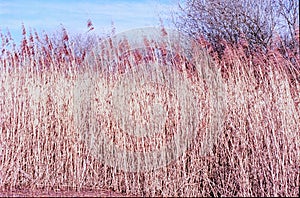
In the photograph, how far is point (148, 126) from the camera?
3.65 metres

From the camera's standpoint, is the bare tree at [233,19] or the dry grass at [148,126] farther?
the bare tree at [233,19]

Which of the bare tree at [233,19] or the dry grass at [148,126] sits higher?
the bare tree at [233,19]

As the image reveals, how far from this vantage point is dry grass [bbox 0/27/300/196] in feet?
11.2

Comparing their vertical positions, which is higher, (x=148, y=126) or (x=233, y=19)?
(x=233, y=19)

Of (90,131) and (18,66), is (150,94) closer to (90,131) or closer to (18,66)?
(90,131)

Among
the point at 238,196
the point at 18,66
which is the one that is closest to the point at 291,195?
the point at 238,196

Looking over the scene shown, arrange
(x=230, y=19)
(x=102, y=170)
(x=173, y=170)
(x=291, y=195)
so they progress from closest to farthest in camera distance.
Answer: (x=291, y=195), (x=173, y=170), (x=102, y=170), (x=230, y=19)

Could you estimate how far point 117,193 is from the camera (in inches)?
147

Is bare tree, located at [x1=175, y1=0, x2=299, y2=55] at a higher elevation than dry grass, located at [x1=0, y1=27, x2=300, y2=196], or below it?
higher

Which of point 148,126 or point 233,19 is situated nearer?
point 148,126

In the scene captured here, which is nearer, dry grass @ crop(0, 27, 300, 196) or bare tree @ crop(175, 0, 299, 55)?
dry grass @ crop(0, 27, 300, 196)

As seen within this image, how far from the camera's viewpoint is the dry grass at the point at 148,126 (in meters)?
3.41

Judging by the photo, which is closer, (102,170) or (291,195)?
(291,195)

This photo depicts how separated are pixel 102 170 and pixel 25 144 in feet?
2.60
